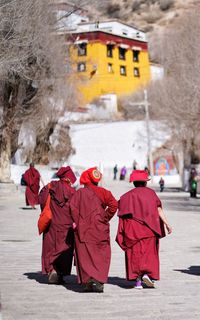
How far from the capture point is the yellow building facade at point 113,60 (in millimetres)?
90188

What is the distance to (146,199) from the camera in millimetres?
10281

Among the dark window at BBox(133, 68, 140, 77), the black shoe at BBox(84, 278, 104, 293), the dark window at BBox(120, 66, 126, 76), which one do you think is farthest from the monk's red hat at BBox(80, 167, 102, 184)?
the dark window at BBox(133, 68, 140, 77)

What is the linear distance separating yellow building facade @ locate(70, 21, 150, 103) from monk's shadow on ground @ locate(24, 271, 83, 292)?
244 feet

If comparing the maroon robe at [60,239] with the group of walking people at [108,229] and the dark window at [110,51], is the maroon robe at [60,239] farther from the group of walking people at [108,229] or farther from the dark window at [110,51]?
the dark window at [110,51]

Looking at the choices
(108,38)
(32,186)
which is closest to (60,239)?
(32,186)

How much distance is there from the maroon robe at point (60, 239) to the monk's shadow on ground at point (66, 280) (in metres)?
0.19

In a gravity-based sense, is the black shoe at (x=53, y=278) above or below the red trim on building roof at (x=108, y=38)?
below

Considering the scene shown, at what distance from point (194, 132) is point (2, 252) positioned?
3701 cm

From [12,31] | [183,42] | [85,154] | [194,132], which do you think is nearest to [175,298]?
[12,31]

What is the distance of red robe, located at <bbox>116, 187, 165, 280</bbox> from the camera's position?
10.1 metres

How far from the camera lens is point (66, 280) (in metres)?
11.3

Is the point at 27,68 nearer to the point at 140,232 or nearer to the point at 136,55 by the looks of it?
the point at 140,232

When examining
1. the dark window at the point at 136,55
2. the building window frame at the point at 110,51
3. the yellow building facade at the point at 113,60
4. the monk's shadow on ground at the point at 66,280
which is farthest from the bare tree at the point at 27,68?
the dark window at the point at 136,55

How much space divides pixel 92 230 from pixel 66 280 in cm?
146
